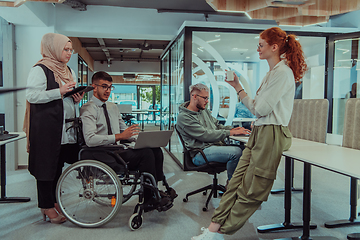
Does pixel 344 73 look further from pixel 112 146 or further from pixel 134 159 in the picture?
pixel 112 146

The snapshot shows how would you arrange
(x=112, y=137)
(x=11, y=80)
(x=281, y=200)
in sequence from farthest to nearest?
(x=11, y=80), (x=281, y=200), (x=112, y=137)

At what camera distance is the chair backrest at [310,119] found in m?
2.77

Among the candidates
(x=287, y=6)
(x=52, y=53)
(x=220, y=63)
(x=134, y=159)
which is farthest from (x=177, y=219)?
(x=220, y=63)

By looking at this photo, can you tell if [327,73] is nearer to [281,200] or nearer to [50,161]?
[281,200]

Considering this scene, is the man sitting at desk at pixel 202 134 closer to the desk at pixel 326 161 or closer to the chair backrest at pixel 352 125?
the desk at pixel 326 161

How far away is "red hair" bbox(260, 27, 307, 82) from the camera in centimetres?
189

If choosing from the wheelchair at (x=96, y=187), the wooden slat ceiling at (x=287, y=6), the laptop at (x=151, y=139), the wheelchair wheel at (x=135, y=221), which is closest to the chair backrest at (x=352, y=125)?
the wooden slat ceiling at (x=287, y=6)

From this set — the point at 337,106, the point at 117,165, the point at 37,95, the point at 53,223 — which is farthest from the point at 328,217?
the point at 337,106

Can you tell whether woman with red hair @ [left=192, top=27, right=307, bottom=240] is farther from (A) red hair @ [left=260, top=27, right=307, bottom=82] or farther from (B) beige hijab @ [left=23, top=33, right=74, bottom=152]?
(B) beige hijab @ [left=23, top=33, right=74, bottom=152]

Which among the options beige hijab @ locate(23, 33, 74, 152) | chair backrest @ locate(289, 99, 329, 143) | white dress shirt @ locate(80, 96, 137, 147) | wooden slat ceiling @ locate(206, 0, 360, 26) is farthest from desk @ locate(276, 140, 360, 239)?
beige hijab @ locate(23, 33, 74, 152)

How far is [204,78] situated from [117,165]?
8.67 feet

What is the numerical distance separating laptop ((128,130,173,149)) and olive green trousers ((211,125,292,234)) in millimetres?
787

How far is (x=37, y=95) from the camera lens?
2293 millimetres

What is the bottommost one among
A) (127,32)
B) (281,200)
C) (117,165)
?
(281,200)
